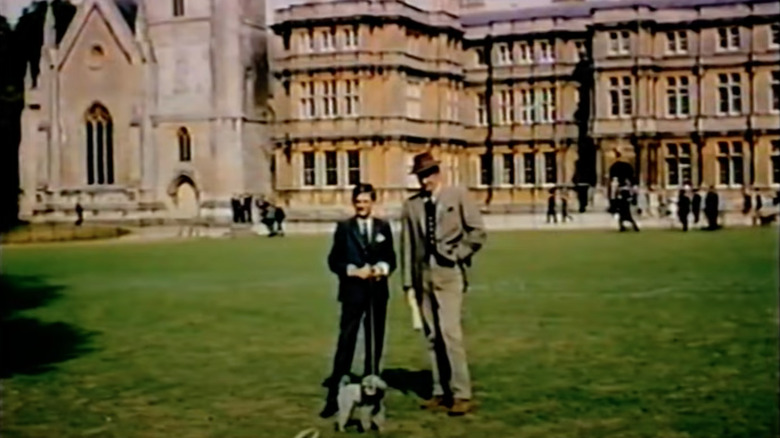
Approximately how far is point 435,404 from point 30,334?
3681 mm

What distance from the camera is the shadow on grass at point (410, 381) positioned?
735cm

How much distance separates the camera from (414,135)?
1620 centimetres

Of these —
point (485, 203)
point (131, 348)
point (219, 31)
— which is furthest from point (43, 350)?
point (219, 31)

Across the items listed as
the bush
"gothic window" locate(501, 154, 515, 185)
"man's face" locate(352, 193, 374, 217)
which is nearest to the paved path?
the bush

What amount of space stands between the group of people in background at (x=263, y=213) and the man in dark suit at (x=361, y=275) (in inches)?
352

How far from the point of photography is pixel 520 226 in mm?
20000

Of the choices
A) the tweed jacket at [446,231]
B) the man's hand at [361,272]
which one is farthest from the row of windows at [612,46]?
the man's hand at [361,272]

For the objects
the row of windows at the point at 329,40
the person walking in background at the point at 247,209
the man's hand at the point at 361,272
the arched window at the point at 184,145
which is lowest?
the man's hand at the point at 361,272

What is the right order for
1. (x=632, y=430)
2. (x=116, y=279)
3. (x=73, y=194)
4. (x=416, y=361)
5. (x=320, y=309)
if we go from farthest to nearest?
(x=73, y=194) < (x=116, y=279) < (x=320, y=309) < (x=416, y=361) < (x=632, y=430)

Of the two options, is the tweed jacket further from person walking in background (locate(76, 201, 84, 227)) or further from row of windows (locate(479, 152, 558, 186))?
row of windows (locate(479, 152, 558, 186))

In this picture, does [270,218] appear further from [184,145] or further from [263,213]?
[184,145]

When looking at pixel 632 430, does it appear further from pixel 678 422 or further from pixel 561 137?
pixel 561 137

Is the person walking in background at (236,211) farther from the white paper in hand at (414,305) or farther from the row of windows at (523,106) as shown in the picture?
the white paper in hand at (414,305)

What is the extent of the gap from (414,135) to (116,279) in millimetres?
5227
